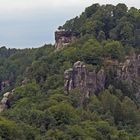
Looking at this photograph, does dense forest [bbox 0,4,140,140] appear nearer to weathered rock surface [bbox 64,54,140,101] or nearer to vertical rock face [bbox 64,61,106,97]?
weathered rock surface [bbox 64,54,140,101]

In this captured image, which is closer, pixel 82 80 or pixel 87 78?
pixel 82 80

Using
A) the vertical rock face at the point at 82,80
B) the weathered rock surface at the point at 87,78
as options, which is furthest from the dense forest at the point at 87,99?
the vertical rock face at the point at 82,80

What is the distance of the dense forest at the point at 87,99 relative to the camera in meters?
50.8

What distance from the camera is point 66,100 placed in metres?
58.3

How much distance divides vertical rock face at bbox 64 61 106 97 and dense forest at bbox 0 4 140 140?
0.67 m

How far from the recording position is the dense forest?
50.8m

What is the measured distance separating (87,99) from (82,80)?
1.97 meters

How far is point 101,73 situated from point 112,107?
4134 mm

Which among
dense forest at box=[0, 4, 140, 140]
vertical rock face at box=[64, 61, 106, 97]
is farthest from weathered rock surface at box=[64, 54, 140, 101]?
dense forest at box=[0, 4, 140, 140]

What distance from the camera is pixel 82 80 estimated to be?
2415 inches

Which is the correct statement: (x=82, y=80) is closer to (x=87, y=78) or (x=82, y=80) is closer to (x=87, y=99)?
(x=87, y=78)

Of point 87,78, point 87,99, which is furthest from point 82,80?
point 87,99

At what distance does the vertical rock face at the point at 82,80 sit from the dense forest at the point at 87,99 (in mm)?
671

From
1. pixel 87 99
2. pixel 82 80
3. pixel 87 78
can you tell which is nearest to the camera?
pixel 87 99
